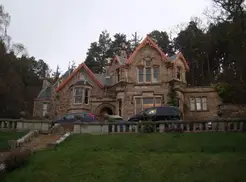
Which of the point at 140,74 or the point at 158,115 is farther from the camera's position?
the point at 140,74

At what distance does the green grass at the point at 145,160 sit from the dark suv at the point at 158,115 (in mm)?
5075

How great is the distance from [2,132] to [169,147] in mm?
13060

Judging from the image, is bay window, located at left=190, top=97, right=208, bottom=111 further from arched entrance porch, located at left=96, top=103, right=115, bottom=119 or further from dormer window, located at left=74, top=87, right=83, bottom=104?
dormer window, located at left=74, top=87, right=83, bottom=104

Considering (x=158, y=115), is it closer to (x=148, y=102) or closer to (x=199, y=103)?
(x=148, y=102)

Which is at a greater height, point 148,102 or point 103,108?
point 148,102

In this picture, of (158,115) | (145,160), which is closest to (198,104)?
(158,115)

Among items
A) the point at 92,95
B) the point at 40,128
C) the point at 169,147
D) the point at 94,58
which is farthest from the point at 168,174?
the point at 94,58

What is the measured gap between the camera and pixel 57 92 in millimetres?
37188

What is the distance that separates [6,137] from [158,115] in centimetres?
1129

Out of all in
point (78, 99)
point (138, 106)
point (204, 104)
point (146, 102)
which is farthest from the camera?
point (78, 99)

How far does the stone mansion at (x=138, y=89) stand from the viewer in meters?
32.5

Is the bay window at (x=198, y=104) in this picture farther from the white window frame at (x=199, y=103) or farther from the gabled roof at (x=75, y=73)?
the gabled roof at (x=75, y=73)

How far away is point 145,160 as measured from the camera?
14.9 meters

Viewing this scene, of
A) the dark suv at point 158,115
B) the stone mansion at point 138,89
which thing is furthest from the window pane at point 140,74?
the dark suv at point 158,115
